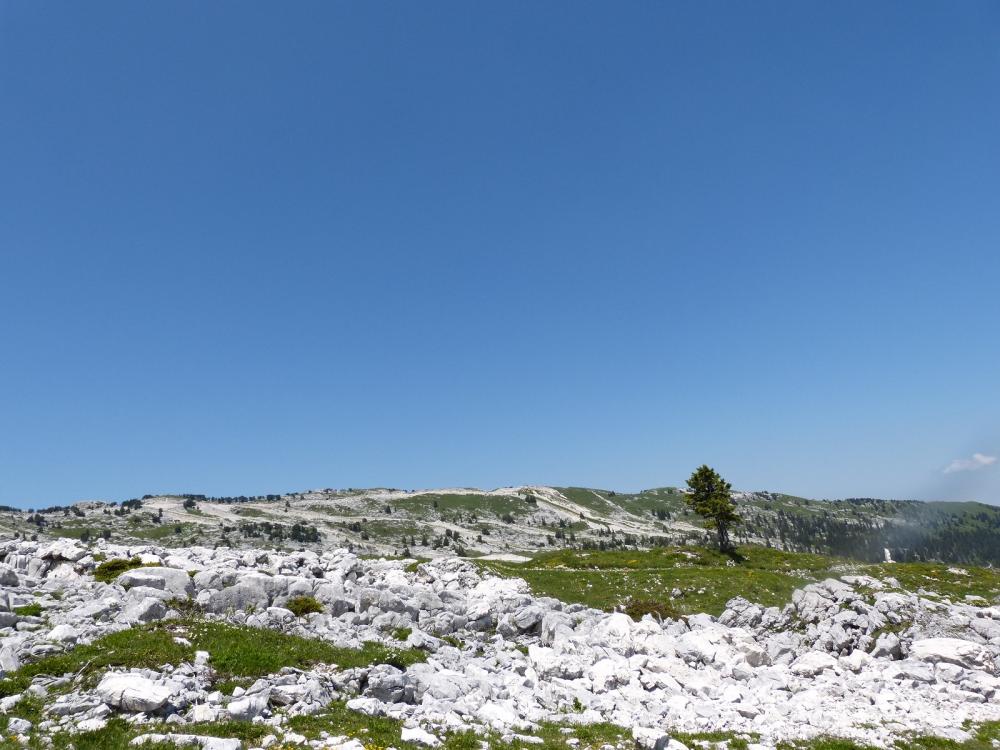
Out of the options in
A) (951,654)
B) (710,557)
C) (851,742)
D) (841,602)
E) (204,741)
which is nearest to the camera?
(204,741)

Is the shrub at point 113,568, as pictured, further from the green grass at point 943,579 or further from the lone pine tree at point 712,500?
the lone pine tree at point 712,500

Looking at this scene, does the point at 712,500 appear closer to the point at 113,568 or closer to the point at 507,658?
the point at 507,658

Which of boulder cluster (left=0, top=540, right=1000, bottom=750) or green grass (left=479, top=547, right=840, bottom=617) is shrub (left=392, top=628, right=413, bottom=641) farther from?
green grass (left=479, top=547, right=840, bottom=617)

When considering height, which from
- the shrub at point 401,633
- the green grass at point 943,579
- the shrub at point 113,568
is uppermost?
the shrub at point 113,568

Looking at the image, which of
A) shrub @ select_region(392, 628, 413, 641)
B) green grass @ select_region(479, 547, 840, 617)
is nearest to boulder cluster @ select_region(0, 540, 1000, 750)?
shrub @ select_region(392, 628, 413, 641)

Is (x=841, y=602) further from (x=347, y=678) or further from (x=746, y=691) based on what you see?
(x=347, y=678)

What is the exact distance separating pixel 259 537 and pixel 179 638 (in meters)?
169

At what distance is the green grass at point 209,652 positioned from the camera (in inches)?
717

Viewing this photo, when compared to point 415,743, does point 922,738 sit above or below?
below

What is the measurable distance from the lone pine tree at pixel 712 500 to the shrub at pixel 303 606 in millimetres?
66439

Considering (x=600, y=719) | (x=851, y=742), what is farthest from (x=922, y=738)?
(x=600, y=719)

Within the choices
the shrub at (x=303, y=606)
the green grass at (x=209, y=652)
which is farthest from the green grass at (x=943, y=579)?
the shrub at (x=303, y=606)

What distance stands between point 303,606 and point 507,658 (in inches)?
484

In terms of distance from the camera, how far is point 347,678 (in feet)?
64.9
